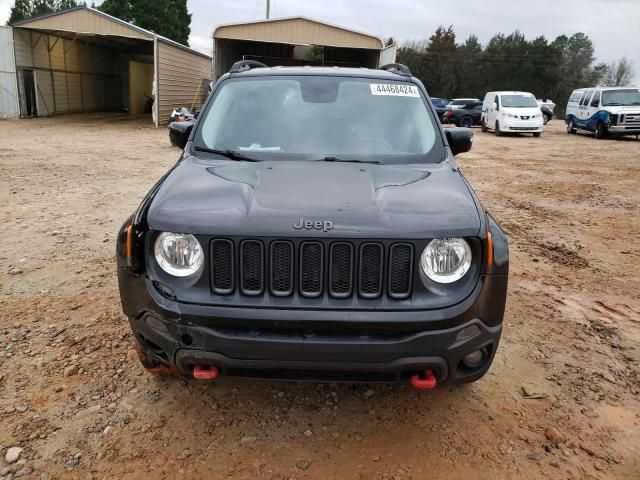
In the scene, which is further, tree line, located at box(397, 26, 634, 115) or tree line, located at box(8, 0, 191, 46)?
tree line, located at box(397, 26, 634, 115)

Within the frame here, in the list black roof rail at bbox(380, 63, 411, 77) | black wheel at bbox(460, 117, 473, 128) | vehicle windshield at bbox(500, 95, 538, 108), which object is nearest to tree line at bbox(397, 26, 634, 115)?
black wheel at bbox(460, 117, 473, 128)

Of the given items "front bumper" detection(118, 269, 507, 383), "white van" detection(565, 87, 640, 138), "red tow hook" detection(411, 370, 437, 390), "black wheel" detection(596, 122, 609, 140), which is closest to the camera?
"front bumper" detection(118, 269, 507, 383)

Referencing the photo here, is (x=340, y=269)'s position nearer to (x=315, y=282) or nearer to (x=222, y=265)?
(x=315, y=282)

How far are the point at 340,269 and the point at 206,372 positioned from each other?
0.77m

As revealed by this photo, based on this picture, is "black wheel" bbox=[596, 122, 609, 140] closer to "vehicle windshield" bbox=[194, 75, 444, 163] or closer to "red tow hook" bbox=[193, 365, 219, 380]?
"vehicle windshield" bbox=[194, 75, 444, 163]

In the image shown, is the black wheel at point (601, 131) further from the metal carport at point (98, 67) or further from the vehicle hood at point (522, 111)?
the metal carport at point (98, 67)

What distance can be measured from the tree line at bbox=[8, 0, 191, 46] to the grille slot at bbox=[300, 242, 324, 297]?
5086 cm

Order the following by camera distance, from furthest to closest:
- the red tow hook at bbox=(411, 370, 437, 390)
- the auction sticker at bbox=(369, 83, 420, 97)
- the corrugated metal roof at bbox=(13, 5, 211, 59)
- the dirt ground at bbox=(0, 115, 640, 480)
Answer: the corrugated metal roof at bbox=(13, 5, 211, 59) → the auction sticker at bbox=(369, 83, 420, 97) → the dirt ground at bbox=(0, 115, 640, 480) → the red tow hook at bbox=(411, 370, 437, 390)

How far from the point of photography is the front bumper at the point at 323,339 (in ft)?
7.35

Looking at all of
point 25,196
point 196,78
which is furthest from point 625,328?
point 196,78

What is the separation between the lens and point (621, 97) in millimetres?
20062

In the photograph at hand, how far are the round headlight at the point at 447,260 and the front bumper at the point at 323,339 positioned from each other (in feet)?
0.39

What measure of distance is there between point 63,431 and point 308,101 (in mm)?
2511

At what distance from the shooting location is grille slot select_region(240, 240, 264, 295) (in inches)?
90.7
